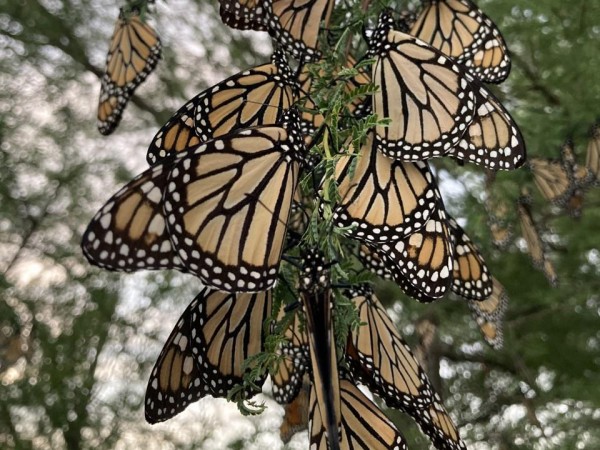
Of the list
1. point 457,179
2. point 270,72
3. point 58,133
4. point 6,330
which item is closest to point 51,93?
point 58,133

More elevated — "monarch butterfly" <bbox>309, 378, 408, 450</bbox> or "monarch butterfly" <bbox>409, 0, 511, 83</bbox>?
"monarch butterfly" <bbox>409, 0, 511, 83</bbox>

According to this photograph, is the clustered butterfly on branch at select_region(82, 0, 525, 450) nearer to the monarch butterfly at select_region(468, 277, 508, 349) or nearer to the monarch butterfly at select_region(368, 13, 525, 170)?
the monarch butterfly at select_region(368, 13, 525, 170)

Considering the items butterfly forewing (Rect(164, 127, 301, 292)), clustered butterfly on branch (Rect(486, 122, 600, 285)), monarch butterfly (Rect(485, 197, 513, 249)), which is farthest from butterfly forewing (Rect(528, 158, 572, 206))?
butterfly forewing (Rect(164, 127, 301, 292))

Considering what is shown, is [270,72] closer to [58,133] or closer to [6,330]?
[6,330]

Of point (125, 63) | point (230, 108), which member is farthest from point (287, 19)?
point (125, 63)

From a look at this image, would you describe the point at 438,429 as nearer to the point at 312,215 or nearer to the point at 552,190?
the point at 312,215

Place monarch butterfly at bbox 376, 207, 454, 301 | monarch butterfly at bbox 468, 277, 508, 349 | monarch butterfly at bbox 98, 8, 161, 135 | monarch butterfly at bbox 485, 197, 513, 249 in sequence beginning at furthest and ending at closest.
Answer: monarch butterfly at bbox 485, 197, 513, 249 → monarch butterfly at bbox 468, 277, 508, 349 → monarch butterfly at bbox 98, 8, 161, 135 → monarch butterfly at bbox 376, 207, 454, 301

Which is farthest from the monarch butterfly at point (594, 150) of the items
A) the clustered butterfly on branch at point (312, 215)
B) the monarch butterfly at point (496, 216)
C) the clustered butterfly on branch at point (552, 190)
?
the clustered butterfly on branch at point (312, 215)
